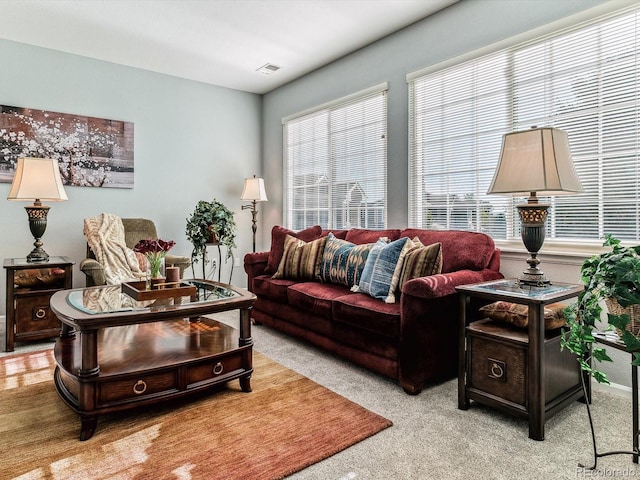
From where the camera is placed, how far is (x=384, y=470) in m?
1.61

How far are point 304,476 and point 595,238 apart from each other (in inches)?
88.7

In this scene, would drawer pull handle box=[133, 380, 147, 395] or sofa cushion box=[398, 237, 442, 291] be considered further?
sofa cushion box=[398, 237, 442, 291]

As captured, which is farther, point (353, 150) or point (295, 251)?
point (353, 150)

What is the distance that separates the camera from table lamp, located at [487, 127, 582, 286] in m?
2.03

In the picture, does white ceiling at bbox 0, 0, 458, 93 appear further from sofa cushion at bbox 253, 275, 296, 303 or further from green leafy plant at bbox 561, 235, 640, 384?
green leafy plant at bbox 561, 235, 640, 384

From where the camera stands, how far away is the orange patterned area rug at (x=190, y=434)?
5.34ft

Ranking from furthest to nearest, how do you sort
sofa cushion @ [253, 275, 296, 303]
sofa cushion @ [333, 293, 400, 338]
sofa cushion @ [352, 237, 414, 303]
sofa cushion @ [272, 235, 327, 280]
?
sofa cushion @ [272, 235, 327, 280]
sofa cushion @ [253, 275, 296, 303]
sofa cushion @ [352, 237, 414, 303]
sofa cushion @ [333, 293, 400, 338]

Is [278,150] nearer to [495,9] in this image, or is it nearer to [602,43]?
[495,9]

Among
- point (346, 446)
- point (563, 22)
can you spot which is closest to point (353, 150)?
point (563, 22)

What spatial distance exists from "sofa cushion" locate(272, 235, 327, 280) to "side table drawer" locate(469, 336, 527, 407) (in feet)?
5.35

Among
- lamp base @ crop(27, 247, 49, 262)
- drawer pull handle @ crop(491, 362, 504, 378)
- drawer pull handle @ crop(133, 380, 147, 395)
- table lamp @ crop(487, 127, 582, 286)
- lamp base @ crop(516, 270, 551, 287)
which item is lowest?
drawer pull handle @ crop(133, 380, 147, 395)

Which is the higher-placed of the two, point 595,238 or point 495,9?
point 495,9

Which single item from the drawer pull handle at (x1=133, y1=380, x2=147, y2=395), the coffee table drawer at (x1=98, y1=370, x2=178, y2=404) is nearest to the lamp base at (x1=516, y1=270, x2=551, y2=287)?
the coffee table drawer at (x1=98, y1=370, x2=178, y2=404)

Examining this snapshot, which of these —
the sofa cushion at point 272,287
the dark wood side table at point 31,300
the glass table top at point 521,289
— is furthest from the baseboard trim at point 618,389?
the dark wood side table at point 31,300
